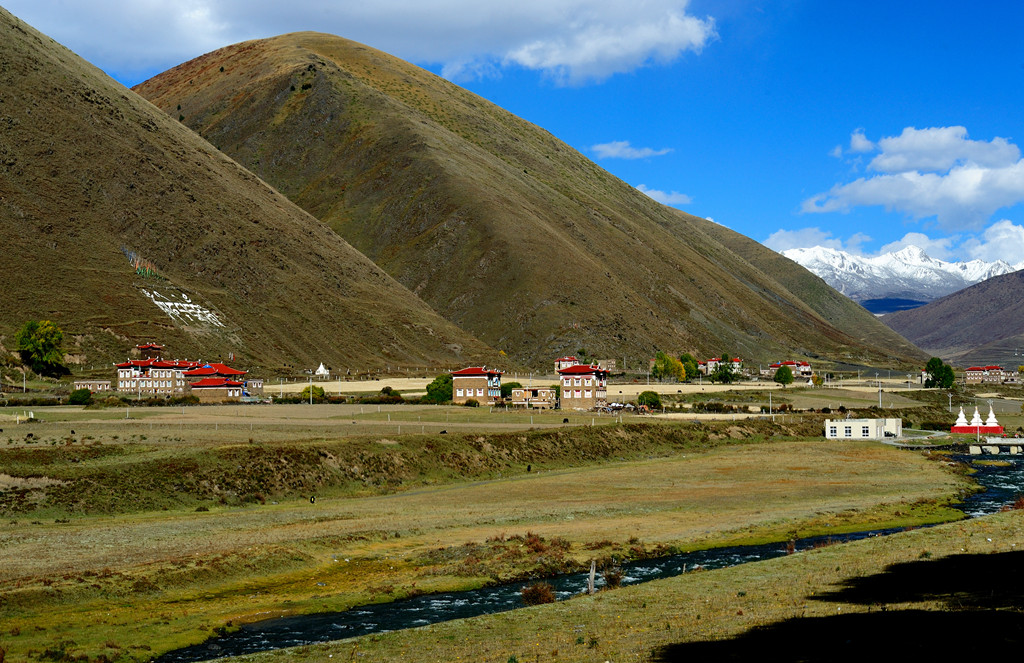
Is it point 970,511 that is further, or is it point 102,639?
point 970,511

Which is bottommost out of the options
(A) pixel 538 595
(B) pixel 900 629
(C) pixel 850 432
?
(A) pixel 538 595

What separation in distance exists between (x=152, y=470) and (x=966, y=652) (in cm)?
5270

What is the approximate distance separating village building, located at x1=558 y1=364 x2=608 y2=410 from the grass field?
30.6 metres

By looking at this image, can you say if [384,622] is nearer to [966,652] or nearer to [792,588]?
[792,588]

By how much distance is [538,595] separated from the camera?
118 ft

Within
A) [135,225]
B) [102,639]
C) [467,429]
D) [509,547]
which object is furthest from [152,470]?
[135,225]

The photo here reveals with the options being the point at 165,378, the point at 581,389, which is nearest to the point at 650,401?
the point at 581,389

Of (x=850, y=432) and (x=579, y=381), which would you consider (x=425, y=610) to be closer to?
(x=850, y=432)

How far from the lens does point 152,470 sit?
2473 inches

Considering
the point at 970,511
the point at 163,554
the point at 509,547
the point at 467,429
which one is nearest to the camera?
the point at 163,554

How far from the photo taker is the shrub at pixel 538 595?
35.6 metres

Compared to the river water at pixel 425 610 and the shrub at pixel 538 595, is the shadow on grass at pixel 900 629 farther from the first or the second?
the river water at pixel 425 610

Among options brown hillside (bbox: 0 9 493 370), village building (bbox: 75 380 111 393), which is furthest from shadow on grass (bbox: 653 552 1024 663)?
brown hillside (bbox: 0 9 493 370)

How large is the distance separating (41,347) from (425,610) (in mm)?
125178
